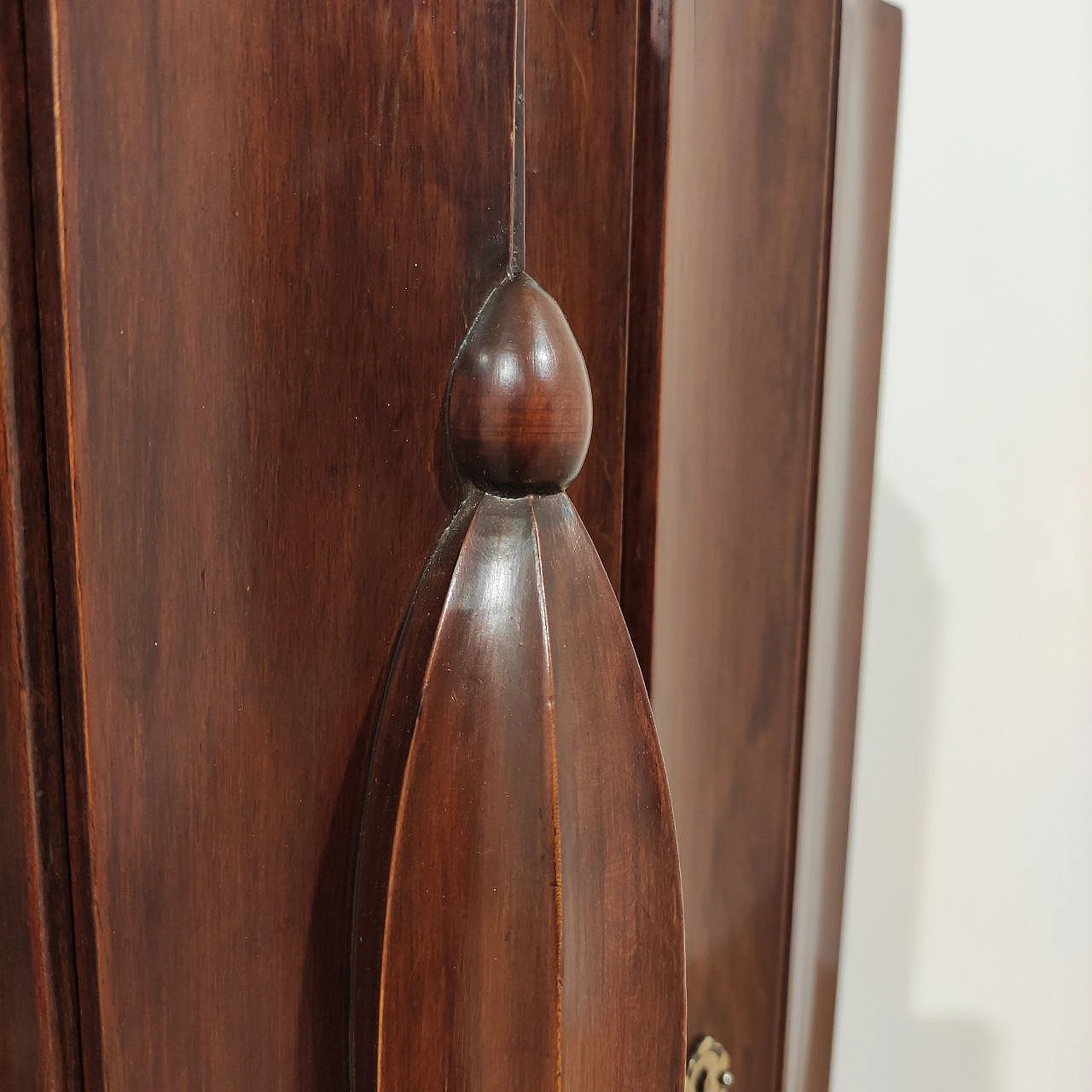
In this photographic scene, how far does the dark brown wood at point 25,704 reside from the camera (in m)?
0.29

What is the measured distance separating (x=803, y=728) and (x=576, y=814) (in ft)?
0.86

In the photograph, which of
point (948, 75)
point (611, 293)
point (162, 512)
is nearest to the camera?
point (162, 512)

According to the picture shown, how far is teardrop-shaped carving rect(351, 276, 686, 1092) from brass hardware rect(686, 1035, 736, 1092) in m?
0.19

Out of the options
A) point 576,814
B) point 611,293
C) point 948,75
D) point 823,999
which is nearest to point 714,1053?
point 823,999

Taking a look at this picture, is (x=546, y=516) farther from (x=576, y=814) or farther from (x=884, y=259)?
(x=884, y=259)

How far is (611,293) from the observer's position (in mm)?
421

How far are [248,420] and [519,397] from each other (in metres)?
0.09

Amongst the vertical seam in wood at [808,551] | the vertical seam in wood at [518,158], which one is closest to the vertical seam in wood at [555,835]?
the vertical seam in wood at [518,158]

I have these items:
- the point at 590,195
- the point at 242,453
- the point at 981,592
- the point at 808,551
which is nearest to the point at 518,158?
the point at 590,195

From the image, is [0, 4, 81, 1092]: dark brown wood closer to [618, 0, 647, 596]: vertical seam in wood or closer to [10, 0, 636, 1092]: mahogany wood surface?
[10, 0, 636, 1092]: mahogany wood surface

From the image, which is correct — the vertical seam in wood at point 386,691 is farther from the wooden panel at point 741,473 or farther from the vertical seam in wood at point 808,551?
the vertical seam in wood at point 808,551

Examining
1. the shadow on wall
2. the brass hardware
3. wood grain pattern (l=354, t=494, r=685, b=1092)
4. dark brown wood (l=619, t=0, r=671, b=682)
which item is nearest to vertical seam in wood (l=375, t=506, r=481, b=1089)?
wood grain pattern (l=354, t=494, r=685, b=1092)

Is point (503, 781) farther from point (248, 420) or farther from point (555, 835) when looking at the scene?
point (248, 420)

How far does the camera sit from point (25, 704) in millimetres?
314
